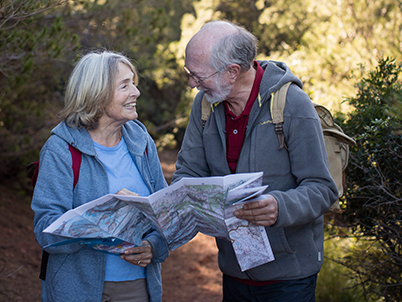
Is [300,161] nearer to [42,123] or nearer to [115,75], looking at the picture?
[115,75]

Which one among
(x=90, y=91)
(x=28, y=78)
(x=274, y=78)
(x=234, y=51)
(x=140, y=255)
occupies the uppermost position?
(x=234, y=51)

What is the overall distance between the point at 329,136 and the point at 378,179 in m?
0.88

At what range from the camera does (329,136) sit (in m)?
2.35

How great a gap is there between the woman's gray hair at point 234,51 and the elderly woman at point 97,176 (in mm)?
570

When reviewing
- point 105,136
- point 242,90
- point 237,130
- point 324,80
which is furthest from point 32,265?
point 324,80

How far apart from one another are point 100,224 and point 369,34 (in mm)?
5967

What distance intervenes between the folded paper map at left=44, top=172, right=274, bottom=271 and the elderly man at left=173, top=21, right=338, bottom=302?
0.21 metres

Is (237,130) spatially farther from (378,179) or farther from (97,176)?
(378,179)

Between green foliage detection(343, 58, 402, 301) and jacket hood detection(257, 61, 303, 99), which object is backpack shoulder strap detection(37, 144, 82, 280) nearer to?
jacket hood detection(257, 61, 303, 99)

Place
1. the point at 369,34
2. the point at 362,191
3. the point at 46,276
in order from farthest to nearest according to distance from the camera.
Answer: the point at 369,34
the point at 362,191
the point at 46,276

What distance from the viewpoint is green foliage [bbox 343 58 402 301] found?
2.80 meters

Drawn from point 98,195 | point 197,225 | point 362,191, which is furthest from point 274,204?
point 362,191

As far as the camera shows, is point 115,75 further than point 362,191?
No

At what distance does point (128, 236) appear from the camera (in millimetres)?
2074
